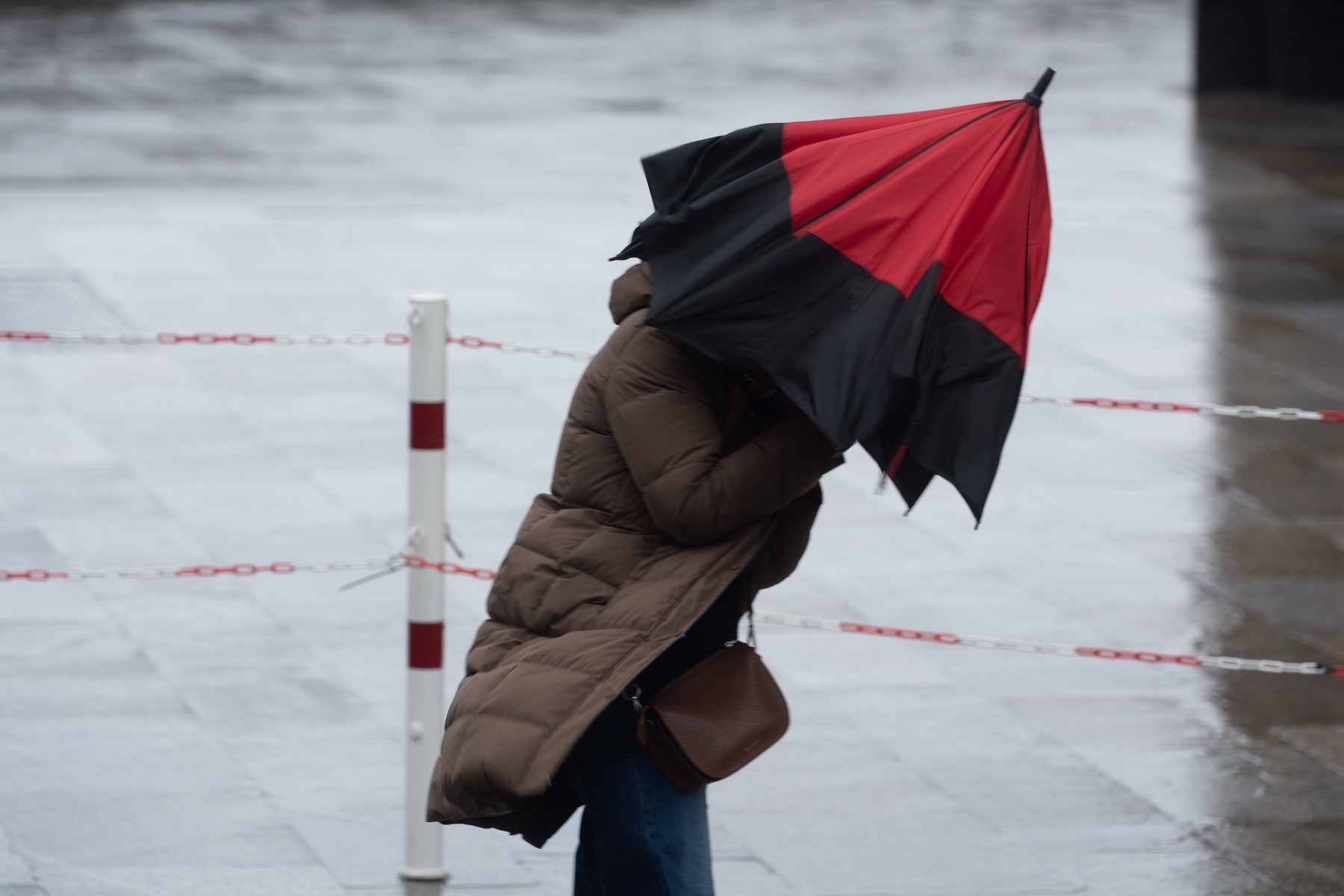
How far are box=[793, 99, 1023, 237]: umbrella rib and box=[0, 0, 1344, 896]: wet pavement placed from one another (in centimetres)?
217

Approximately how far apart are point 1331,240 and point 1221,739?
8.85 meters

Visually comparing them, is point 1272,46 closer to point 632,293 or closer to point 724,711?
point 632,293

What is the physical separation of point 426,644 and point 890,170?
6.50 ft

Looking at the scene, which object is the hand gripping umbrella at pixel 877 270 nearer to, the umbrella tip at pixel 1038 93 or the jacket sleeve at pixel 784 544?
the umbrella tip at pixel 1038 93

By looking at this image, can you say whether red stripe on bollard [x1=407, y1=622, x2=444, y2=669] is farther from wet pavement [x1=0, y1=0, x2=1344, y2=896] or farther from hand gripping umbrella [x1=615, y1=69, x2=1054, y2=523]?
hand gripping umbrella [x1=615, y1=69, x2=1054, y2=523]

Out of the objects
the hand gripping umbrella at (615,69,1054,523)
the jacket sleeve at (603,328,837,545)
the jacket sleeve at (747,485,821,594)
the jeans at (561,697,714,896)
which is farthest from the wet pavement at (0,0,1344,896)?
the hand gripping umbrella at (615,69,1054,523)

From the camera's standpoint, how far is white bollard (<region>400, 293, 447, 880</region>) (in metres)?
4.76

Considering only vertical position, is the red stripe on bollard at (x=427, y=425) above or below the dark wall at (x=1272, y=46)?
above

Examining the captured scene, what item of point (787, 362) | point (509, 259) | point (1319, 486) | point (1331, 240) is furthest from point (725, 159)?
point (1331, 240)

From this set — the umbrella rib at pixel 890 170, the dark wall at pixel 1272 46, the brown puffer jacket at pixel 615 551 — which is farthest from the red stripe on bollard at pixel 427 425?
the dark wall at pixel 1272 46

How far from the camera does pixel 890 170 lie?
3441mm

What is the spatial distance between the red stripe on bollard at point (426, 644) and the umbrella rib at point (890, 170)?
186 cm

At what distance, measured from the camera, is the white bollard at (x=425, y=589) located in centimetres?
476

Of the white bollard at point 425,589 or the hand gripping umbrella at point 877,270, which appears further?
the white bollard at point 425,589
